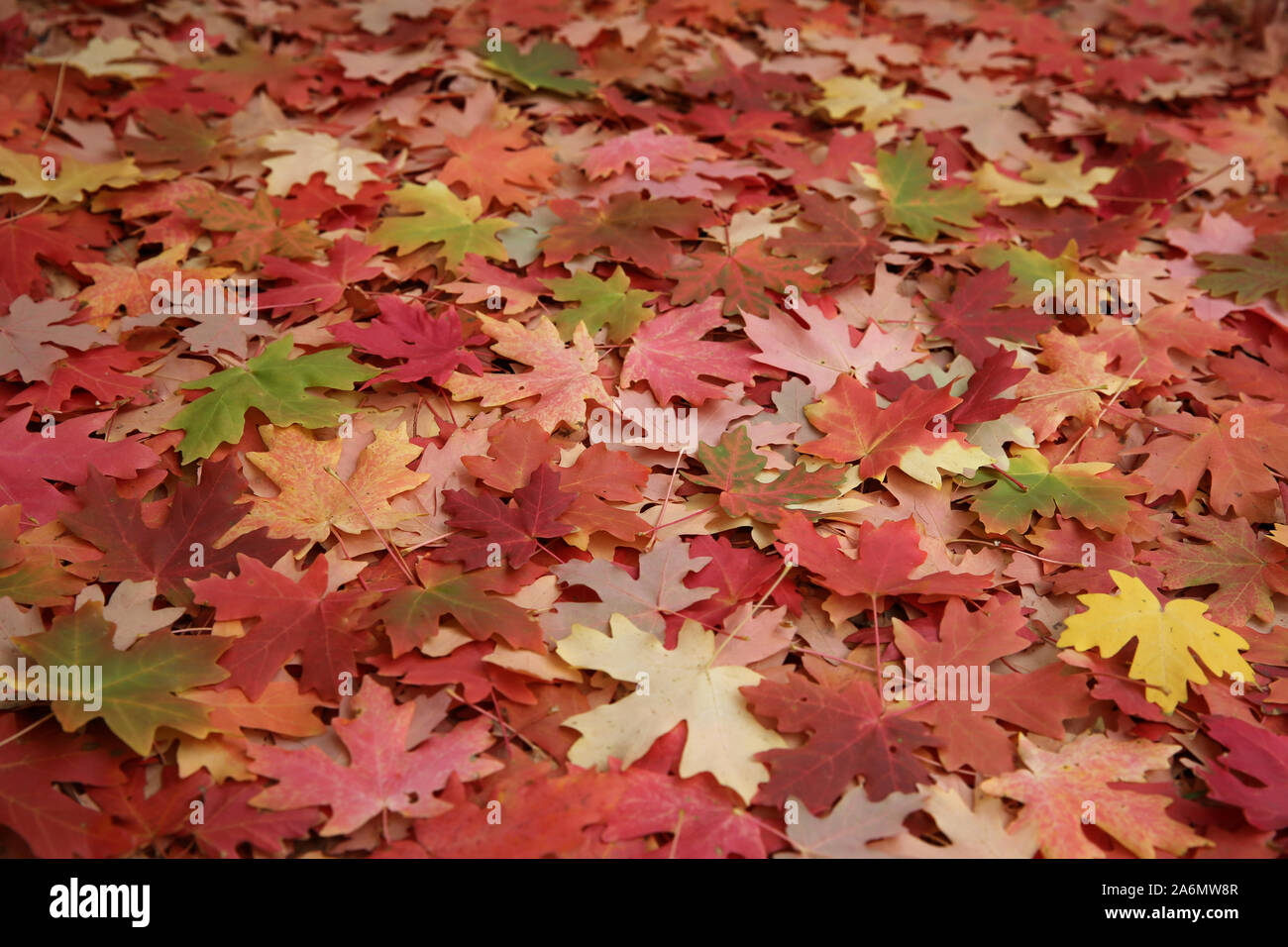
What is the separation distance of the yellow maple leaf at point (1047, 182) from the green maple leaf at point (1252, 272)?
37 cm

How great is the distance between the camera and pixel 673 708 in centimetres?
143

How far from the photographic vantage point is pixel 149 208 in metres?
2.33

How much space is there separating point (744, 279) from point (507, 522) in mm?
871

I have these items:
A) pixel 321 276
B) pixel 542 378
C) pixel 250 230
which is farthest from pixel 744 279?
pixel 250 230

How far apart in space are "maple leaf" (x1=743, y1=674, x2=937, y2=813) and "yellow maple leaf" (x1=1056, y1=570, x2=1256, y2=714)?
38 centimetres

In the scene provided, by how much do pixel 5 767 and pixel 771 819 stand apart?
1124 mm

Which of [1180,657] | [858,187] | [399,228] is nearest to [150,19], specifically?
[399,228]

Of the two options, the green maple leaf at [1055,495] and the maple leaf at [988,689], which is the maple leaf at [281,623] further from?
the green maple leaf at [1055,495]

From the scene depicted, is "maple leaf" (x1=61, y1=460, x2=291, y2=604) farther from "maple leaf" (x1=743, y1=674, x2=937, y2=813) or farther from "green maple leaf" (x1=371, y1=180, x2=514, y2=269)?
"maple leaf" (x1=743, y1=674, x2=937, y2=813)

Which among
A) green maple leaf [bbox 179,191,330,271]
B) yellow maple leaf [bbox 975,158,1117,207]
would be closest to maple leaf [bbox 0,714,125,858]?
green maple leaf [bbox 179,191,330,271]

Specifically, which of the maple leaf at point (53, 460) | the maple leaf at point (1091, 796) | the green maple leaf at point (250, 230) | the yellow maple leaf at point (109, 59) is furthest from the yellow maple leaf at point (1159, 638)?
the yellow maple leaf at point (109, 59)
